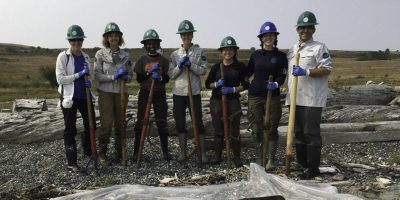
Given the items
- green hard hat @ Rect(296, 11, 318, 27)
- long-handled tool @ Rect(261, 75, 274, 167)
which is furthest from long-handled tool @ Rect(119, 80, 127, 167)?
green hard hat @ Rect(296, 11, 318, 27)

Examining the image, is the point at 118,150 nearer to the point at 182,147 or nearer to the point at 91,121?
the point at 91,121

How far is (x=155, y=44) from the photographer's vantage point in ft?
26.9

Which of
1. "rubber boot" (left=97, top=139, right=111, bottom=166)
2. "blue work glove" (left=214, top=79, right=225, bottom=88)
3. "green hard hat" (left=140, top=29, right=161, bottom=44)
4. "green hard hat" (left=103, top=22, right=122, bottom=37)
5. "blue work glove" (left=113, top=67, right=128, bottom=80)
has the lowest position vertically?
"rubber boot" (left=97, top=139, right=111, bottom=166)

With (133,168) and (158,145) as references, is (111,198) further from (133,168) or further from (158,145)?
(158,145)

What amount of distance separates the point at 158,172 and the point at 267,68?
2506 mm

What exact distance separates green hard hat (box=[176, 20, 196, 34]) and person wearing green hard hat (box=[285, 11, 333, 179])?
1.83m

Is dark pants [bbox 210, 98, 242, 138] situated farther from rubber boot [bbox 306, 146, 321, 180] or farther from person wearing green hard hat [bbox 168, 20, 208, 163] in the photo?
rubber boot [bbox 306, 146, 321, 180]

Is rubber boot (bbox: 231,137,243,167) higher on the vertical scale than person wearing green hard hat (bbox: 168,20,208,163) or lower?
lower

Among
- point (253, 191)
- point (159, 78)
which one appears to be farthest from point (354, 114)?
point (253, 191)

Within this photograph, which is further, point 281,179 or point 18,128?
point 18,128

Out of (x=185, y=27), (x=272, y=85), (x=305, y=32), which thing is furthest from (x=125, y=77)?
(x=305, y=32)

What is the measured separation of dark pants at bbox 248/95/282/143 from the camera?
780 centimetres

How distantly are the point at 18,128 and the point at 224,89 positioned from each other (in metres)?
5.27

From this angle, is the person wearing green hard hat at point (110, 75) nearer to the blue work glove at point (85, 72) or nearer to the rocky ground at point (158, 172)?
the blue work glove at point (85, 72)
